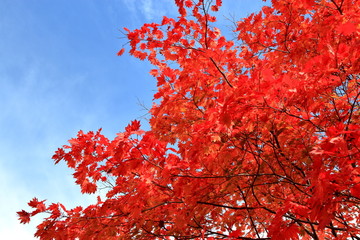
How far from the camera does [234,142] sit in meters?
3.21

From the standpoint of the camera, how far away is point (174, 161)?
3354 mm

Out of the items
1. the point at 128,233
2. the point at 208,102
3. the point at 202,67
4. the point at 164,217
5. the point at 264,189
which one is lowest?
the point at 128,233

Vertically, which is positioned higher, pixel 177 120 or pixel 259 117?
pixel 177 120

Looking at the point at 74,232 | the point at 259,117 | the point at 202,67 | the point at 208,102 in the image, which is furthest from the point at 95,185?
the point at 259,117

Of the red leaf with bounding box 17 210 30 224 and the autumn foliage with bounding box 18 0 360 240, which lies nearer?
the autumn foliage with bounding box 18 0 360 240

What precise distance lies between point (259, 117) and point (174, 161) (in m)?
1.29

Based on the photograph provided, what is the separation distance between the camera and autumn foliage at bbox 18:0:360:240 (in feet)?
7.66

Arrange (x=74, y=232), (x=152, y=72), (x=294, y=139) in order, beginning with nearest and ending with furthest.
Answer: (x=294, y=139), (x=74, y=232), (x=152, y=72)

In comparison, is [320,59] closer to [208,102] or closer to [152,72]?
[208,102]

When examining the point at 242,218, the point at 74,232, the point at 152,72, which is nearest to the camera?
the point at 74,232

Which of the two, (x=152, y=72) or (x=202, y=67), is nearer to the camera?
(x=202, y=67)

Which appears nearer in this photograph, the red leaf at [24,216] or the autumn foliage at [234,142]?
the autumn foliage at [234,142]

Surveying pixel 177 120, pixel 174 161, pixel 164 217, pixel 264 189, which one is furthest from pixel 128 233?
pixel 264 189

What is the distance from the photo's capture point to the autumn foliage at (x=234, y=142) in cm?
234
